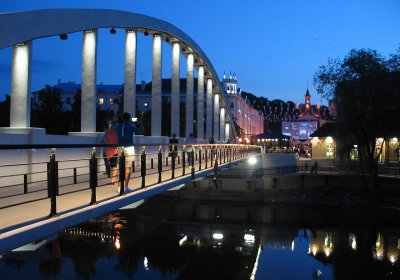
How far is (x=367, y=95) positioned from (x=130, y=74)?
2102 centimetres

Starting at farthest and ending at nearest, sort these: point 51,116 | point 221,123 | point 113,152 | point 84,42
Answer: point 221,123
point 51,116
point 84,42
point 113,152

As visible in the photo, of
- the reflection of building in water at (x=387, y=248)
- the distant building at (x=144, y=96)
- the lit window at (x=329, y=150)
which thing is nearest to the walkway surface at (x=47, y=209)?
the reflection of building in water at (x=387, y=248)

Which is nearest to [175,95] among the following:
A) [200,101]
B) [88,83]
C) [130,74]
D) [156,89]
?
[156,89]

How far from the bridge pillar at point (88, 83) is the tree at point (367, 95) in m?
24.6

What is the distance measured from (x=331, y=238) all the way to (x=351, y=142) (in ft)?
47.1

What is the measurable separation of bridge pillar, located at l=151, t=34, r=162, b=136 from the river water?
6.03m

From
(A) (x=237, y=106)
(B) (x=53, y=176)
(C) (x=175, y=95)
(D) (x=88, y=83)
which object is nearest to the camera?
(B) (x=53, y=176)

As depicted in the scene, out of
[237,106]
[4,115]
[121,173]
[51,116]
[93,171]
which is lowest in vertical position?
[121,173]

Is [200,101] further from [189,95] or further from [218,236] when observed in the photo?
[218,236]

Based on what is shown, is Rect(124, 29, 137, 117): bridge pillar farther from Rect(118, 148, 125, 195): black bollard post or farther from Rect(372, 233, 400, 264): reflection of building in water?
Rect(372, 233, 400, 264): reflection of building in water

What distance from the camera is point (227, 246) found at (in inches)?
944

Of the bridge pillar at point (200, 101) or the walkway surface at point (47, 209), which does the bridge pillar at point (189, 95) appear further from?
the walkway surface at point (47, 209)

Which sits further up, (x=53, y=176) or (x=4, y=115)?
(x=4, y=115)

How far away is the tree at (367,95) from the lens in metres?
34.9
